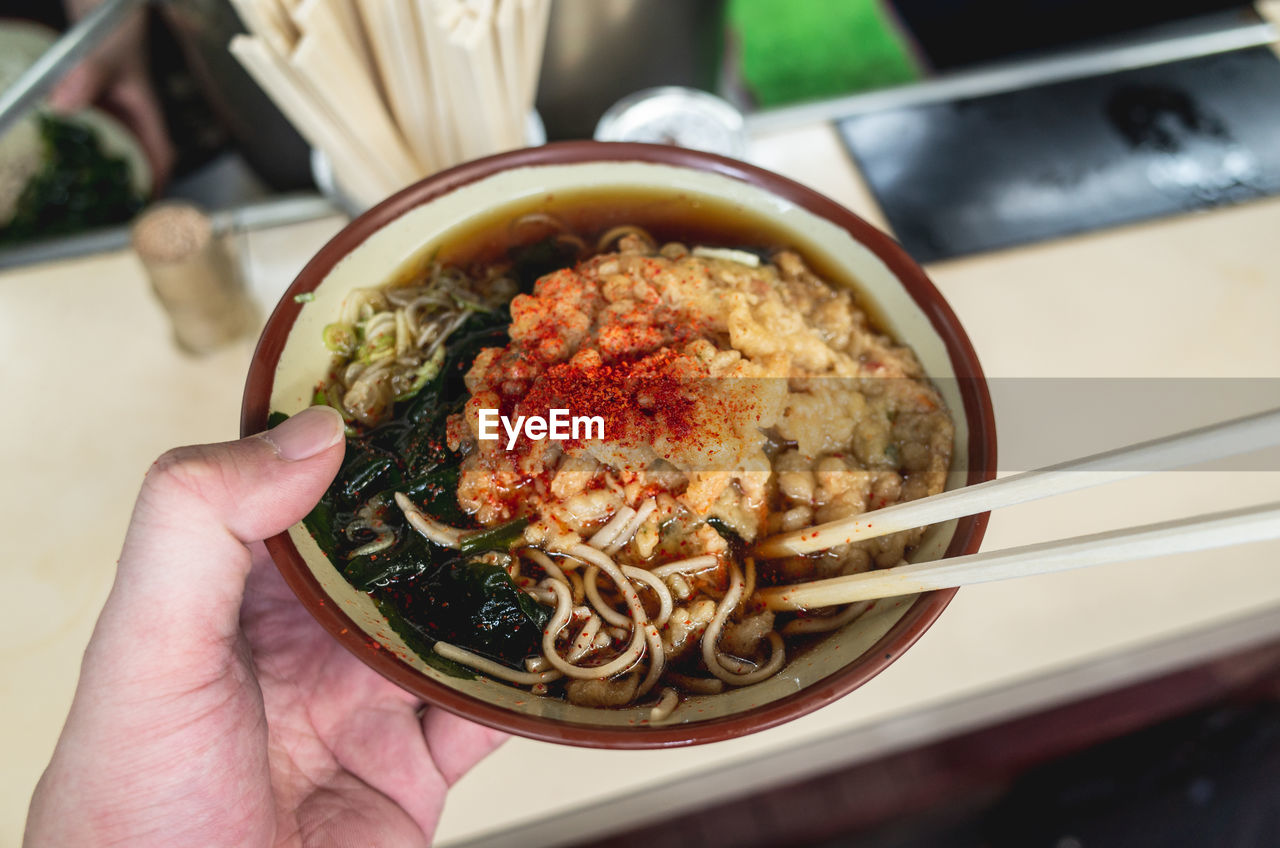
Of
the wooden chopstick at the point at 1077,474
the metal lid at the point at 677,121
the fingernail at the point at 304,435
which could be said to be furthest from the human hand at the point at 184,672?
the metal lid at the point at 677,121

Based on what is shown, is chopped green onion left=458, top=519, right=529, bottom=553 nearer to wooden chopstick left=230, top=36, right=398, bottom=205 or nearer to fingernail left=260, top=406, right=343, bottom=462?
fingernail left=260, top=406, right=343, bottom=462

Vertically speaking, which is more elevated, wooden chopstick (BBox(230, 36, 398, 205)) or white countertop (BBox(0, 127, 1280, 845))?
wooden chopstick (BBox(230, 36, 398, 205))

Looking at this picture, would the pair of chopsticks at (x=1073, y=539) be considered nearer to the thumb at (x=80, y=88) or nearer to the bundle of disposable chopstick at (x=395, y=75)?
the bundle of disposable chopstick at (x=395, y=75)

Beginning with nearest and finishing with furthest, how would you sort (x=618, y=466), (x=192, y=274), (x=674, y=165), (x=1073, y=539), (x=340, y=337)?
(x=1073, y=539)
(x=618, y=466)
(x=340, y=337)
(x=674, y=165)
(x=192, y=274)

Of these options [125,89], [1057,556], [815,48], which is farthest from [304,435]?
[815,48]

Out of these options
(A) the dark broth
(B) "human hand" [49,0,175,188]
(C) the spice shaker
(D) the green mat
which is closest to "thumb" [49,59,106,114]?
(B) "human hand" [49,0,175,188]

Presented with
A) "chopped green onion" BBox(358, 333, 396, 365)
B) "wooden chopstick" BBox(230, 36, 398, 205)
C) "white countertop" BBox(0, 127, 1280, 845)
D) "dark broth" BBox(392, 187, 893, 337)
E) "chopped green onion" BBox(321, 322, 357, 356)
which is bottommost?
"white countertop" BBox(0, 127, 1280, 845)

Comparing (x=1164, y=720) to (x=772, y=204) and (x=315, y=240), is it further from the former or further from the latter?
(x=315, y=240)

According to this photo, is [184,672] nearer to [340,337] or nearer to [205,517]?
[205,517]
